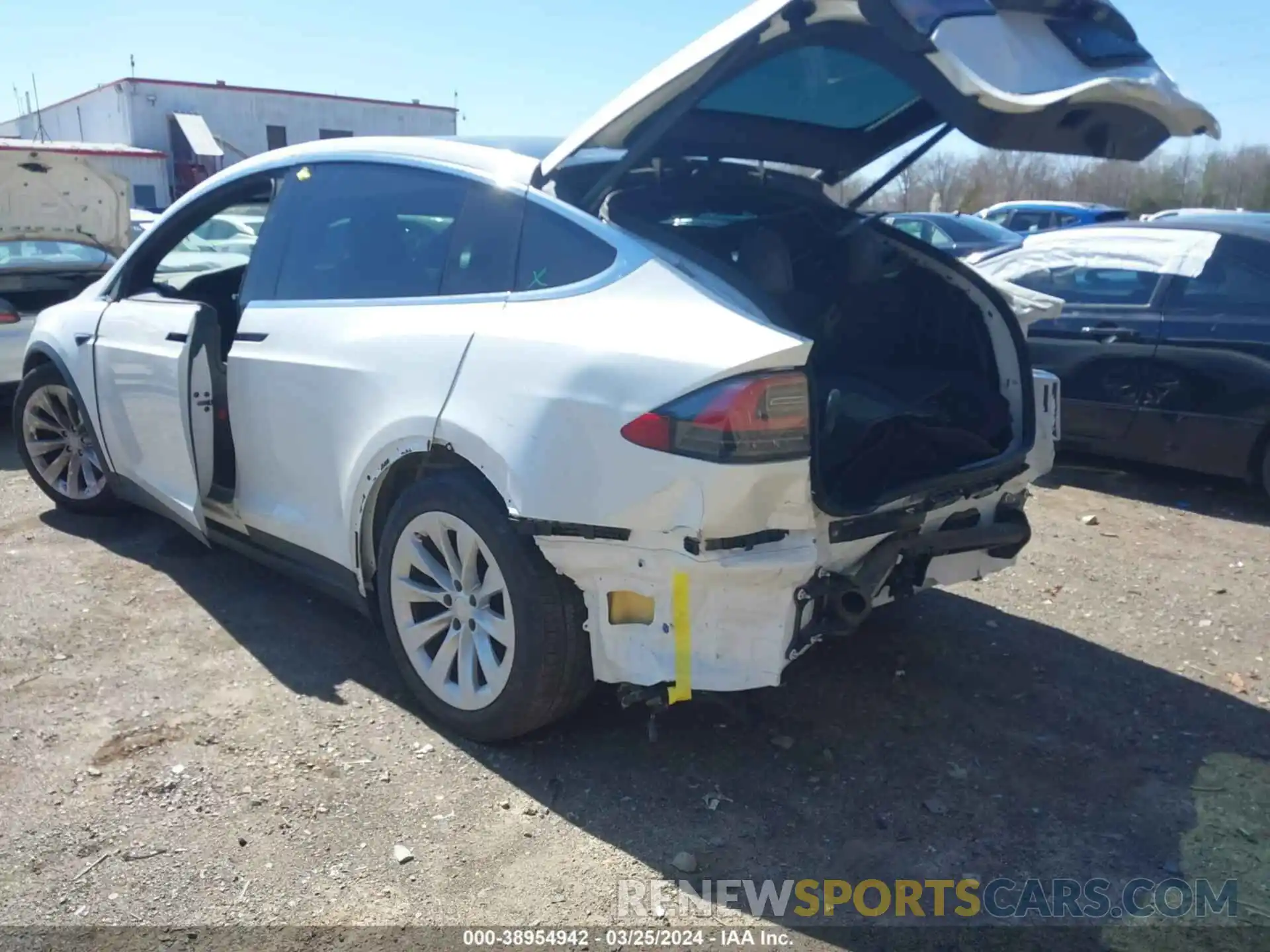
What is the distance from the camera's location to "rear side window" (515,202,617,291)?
10.00 feet

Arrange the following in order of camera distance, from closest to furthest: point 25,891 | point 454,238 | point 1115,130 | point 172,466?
point 25,891 → point 1115,130 → point 454,238 → point 172,466

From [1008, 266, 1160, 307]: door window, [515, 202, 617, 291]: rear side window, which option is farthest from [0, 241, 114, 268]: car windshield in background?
[1008, 266, 1160, 307]: door window

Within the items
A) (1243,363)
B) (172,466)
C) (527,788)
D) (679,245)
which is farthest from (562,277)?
(1243,363)

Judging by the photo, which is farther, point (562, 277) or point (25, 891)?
point (562, 277)

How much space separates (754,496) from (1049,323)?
4532mm

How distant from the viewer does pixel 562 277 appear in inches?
121

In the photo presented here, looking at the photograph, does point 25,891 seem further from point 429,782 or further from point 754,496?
point 754,496

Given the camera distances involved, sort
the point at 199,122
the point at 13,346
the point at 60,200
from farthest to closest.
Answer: the point at 199,122, the point at 60,200, the point at 13,346

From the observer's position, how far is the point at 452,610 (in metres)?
3.31

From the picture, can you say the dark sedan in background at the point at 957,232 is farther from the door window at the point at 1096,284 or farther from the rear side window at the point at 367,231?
the rear side window at the point at 367,231

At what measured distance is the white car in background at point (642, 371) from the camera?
271 cm

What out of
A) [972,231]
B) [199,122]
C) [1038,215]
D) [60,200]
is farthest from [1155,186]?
[60,200]

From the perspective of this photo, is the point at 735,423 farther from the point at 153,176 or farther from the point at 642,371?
the point at 153,176

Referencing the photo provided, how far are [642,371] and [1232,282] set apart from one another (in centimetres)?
463
